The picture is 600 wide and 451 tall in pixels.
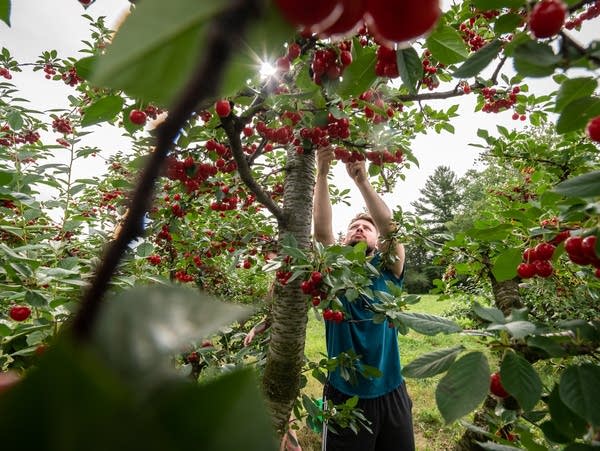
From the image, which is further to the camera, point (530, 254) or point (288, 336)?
point (288, 336)

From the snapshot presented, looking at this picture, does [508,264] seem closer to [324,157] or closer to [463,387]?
[463,387]

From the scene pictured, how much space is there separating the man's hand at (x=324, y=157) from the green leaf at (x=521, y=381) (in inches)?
81.3

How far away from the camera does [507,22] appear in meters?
0.70

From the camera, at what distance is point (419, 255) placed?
25000mm

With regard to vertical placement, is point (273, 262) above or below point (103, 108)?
below

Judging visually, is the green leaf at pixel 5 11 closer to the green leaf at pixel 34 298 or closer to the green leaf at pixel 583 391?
the green leaf at pixel 34 298

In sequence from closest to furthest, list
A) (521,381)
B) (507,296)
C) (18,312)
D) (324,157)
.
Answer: (521,381), (18,312), (324,157), (507,296)

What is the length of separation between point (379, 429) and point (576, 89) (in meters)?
2.72

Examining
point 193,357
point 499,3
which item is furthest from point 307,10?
point 193,357

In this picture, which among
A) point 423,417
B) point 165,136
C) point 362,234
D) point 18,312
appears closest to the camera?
point 165,136

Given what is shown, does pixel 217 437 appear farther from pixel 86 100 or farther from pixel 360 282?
pixel 86 100

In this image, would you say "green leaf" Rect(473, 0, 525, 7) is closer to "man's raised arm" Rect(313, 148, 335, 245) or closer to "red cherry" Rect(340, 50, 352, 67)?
"red cherry" Rect(340, 50, 352, 67)

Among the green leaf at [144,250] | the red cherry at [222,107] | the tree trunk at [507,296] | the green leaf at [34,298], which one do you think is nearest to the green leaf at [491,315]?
the red cherry at [222,107]

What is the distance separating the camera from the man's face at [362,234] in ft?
10.7
